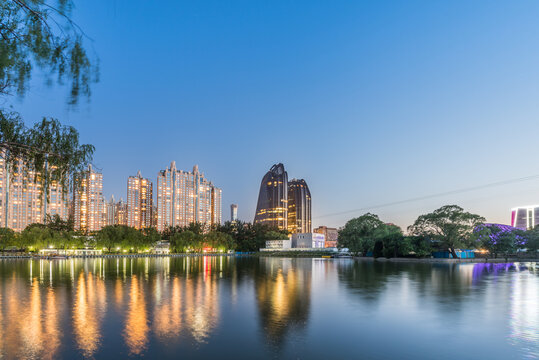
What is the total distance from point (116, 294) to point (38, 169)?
20.9m

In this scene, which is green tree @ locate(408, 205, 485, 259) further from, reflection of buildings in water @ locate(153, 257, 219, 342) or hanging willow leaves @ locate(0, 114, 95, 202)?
hanging willow leaves @ locate(0, 114, 95, 202)

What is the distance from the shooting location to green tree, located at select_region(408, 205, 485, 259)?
80250 mm

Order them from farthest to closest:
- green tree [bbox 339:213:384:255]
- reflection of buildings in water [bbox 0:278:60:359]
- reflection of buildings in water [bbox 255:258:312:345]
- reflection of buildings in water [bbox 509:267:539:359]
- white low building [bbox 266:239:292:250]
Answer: white low building [bbox 266:239:292:250] < green tree [bbox 339:213:384:255] < reflection of buildings in water [bbox 255:258:312:345] < reflection of buildings in water [bbox 509:267:539:359] < reflection of buildings in water [bbox 0:278:60:359]

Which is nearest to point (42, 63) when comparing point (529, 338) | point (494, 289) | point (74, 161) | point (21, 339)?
point (74, 161)

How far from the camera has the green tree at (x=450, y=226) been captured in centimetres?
8025

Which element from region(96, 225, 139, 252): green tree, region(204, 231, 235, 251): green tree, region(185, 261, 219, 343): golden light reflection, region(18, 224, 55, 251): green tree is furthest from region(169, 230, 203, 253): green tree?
region(185, 261, 219, 343): golden light reflection

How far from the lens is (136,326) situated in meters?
17.2

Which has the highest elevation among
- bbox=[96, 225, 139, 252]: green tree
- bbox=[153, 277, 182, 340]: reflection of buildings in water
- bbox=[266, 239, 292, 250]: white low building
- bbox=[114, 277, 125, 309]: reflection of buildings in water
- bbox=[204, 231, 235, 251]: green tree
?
bbox=[153, 277, 182, 340]: reflection of buildings in water

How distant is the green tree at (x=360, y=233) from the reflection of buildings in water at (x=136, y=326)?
8146cm

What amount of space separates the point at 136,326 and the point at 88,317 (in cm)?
360

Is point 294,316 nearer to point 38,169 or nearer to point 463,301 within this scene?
point 463,301

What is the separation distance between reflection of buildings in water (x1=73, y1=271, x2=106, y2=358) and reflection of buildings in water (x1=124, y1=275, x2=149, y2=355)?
1128 mm

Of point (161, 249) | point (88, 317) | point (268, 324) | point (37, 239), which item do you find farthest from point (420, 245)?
point (37, 239)

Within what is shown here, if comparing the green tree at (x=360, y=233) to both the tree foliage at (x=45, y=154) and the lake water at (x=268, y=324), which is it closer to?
the lake water at (x=268, y=324)
